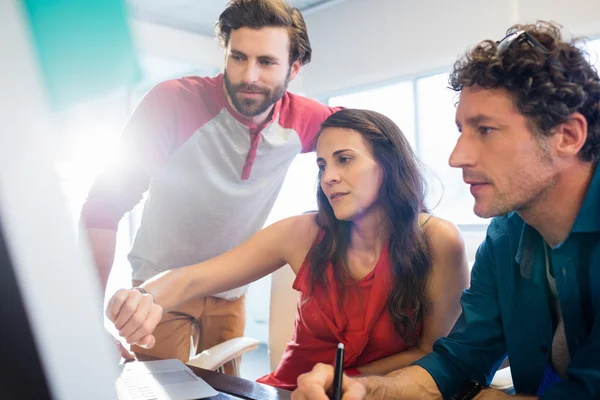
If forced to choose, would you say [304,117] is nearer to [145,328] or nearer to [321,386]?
[145,328]

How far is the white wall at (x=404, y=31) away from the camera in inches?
134

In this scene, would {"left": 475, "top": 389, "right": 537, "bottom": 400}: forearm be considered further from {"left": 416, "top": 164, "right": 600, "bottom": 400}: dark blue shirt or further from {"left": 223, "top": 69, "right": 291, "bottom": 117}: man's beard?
{"left": 223, "top": 69, "right": 291, "bottom": 117}: man's beard

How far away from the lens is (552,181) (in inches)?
42.0

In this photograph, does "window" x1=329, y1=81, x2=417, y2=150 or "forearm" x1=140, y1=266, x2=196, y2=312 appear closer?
"forearm" x1=140, y1=266, x2=196, y2=312

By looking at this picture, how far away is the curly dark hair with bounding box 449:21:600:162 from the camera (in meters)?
1.05

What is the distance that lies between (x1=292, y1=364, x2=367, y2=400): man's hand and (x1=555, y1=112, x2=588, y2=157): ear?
0.59 m

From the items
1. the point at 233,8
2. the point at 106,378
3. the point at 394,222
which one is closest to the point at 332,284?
the point at 394,222

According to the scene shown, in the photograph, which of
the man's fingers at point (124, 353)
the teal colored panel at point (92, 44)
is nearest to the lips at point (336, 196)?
the man's fingers at point (124, 353)

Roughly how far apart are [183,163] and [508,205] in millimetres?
1115

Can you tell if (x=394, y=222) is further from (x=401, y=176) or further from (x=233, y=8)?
(x=233, y=8)

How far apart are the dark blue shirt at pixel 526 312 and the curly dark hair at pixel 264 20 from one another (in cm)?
92

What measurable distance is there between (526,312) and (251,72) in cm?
104

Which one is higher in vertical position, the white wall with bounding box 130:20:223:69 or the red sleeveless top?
the white wall with bounding box 130:20:223:69

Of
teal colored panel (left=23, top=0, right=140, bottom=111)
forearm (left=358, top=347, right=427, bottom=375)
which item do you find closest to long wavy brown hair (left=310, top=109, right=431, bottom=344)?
forearm (left=358, top=347, right=427, bottom=375)
